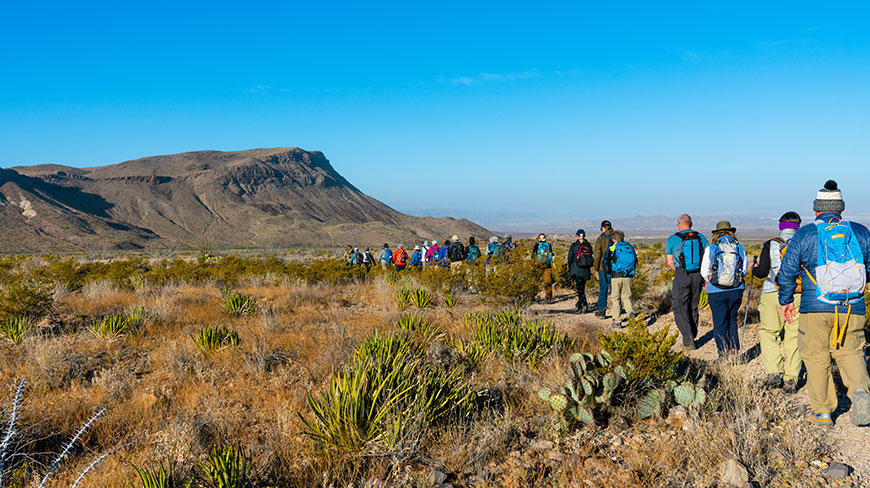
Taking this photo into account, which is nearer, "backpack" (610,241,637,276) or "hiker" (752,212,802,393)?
"hiker" (752,212,802,393)

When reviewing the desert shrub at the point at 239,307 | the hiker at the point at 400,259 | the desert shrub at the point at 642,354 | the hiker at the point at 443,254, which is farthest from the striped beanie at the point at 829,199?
the hiker at the point at 400,259

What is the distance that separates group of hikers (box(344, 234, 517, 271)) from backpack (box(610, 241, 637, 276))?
2620 millimetres

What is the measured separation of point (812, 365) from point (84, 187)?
4682 inches

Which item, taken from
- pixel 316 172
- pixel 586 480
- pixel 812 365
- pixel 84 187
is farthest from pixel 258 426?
pixel 316 172

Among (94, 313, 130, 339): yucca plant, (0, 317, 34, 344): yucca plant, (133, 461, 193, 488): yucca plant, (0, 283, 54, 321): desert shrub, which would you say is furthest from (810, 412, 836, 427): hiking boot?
(0, 283, 54, 321): desert shrub

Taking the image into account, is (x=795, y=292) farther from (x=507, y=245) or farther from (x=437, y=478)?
(x=507, y=245)

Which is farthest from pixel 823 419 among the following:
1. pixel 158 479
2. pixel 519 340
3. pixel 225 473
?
pixel 158 479

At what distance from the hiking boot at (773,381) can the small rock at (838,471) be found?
5.17 feet

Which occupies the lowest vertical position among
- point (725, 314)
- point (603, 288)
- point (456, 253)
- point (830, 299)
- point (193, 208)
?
point (603, 288)

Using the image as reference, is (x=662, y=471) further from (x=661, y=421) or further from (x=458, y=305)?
(x=458, y=305)

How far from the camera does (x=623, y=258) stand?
7.52 meters

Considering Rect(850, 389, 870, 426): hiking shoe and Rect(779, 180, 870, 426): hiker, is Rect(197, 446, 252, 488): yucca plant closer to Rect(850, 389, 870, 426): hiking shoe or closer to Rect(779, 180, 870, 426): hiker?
Rect(779, 180, 870, 426): hiker

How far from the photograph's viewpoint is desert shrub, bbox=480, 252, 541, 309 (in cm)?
884

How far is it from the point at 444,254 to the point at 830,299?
8.80 metres
